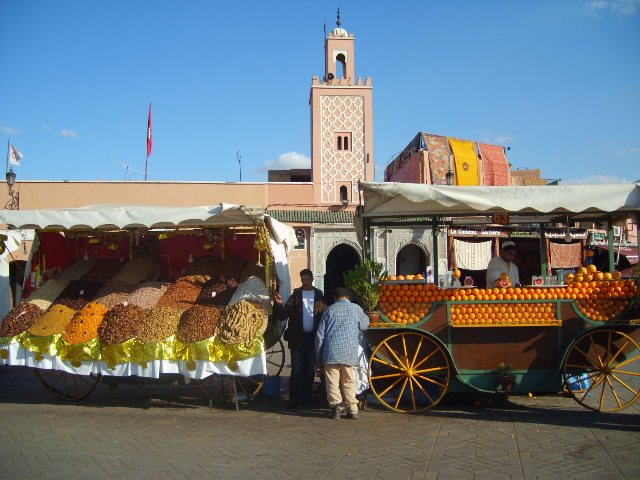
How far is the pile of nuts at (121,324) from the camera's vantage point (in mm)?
6789

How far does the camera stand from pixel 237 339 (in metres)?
6.48

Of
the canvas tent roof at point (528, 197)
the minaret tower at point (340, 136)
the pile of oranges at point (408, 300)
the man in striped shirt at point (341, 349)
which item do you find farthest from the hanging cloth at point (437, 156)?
the man in striped shirt at point (341, 349)

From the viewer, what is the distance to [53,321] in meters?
7.16

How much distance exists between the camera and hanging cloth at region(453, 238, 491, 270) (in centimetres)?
1903

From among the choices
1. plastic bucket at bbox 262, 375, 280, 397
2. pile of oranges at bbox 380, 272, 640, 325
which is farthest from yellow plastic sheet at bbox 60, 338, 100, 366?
pile of oranges at bbox 380, 272, 640, 325

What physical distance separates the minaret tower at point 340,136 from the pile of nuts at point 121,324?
66.6 ft

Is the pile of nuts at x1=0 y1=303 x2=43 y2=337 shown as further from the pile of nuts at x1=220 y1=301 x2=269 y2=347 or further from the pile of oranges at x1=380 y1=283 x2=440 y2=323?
the pile of oranges at x1=380 y1=283 x2=440 y2=323

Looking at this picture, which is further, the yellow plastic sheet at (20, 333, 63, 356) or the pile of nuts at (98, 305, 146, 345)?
the yellow plastic sheet at (20, 333, 63, 356)

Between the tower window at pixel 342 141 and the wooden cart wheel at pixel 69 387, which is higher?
the tower window at pixel 342 141

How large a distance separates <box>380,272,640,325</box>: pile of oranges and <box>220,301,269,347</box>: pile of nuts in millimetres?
1532

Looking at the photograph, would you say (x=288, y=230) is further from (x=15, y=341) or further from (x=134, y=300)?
(x=15, y=341)

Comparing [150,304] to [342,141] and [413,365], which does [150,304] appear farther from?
[342,141]

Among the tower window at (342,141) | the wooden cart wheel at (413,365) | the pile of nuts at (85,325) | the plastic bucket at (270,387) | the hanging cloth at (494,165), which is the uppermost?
the tower window at (342,141)

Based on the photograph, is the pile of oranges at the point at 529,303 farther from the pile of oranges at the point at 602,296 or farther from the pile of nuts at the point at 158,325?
the pile of nuts at the point at 158,325
